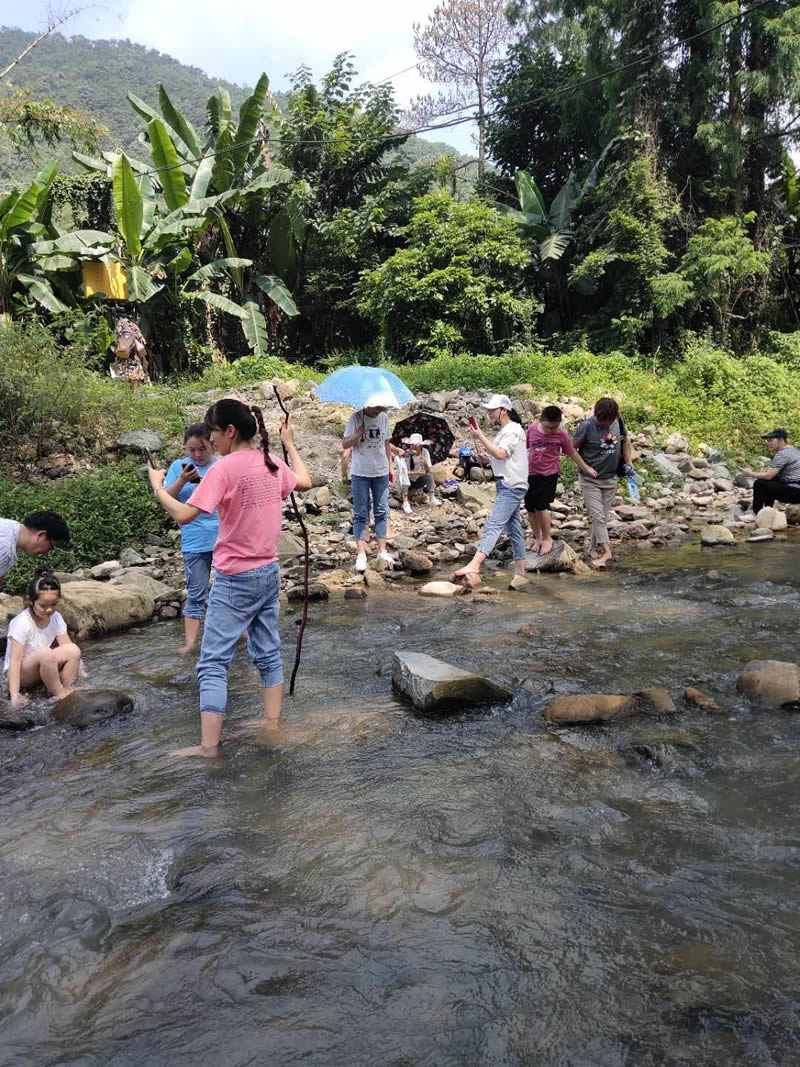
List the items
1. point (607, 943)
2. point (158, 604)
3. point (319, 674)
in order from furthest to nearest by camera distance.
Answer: point (158, 604) → point (319, 674) → point (607, 943)

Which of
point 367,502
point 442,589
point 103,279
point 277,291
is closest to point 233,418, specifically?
point 442,589

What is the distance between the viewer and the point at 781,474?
10.6 metres

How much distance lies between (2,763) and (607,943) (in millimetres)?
3460

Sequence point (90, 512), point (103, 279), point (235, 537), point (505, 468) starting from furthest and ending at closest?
point (103, 279), point (90, 512), point (505, 468), point (235, 537)

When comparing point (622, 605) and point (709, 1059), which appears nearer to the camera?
point (709, 1059)

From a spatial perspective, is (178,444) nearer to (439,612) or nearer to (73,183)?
(439,612)

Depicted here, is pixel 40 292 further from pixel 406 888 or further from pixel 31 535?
pixel 406 888

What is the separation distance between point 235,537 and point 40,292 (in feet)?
52.7

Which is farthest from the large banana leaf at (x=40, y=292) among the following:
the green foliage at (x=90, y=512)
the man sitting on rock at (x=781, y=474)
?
the man sitting on rock at (x=781, y=474)

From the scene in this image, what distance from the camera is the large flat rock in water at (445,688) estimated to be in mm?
4910

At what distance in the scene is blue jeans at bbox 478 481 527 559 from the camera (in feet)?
26.7

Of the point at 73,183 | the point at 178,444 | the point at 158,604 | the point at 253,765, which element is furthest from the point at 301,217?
the point at 253,765

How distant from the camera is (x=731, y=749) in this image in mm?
4215

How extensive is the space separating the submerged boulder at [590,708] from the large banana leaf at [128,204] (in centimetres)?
1545
